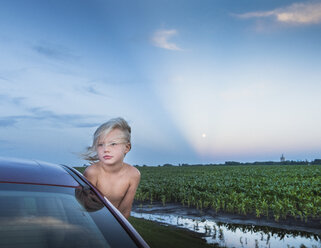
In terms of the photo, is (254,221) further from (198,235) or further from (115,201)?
(115,201)

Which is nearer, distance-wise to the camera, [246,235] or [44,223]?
[44,223]

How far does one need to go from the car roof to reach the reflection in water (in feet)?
18.6

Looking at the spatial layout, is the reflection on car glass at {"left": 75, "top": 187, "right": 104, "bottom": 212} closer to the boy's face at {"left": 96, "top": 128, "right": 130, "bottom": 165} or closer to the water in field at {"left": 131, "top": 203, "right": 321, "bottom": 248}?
the boy's face at {"left": 96, "top": 128, "right": 130, "bottom": 165}

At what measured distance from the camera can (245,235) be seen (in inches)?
317

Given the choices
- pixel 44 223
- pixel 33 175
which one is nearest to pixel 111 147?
pixel 33 175

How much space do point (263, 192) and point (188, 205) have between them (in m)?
3.48

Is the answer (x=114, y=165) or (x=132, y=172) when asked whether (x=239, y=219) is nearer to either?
(x=132, y=172)

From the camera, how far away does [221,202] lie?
40.8ft

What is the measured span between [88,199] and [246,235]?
7079 mm

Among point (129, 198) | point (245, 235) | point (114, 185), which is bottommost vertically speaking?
point (245, 235)

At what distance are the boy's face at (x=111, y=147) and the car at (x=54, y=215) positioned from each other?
1.18 m

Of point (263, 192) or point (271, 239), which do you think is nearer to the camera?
point (271, 239)

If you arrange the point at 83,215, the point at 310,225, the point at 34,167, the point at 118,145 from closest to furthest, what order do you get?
the point at 83,215 → the point at 34,167 → the point at 118,145 → the point at 310,225

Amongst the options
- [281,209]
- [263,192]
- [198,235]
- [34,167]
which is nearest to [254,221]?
[281,209]
